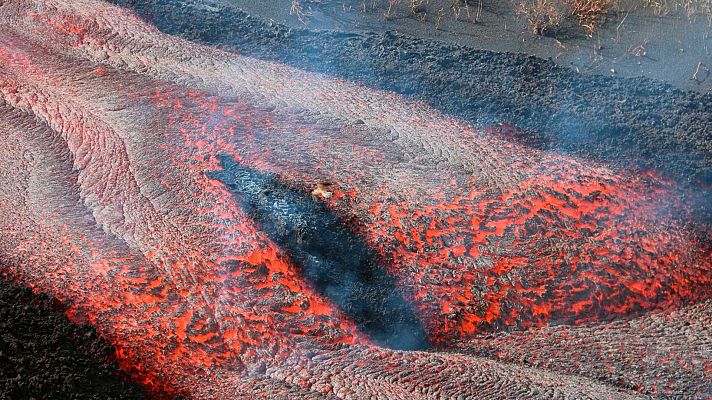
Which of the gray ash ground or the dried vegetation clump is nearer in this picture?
the gray ash ground

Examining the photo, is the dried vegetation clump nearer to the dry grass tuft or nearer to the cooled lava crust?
the dry grass tuft

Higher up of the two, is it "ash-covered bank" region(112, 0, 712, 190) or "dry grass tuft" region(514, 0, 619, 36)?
"dry grass tuft" region(514, 0, 619, 36)

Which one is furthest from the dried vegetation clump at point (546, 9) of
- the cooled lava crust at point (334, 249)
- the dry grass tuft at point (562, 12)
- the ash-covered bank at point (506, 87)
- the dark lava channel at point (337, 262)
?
the dark lava channel at point (337, 262)

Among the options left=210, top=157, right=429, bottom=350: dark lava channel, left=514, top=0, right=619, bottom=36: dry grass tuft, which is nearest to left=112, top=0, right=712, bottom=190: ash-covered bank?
left=514, top=0, right=619, bottom=36: dry grass tuft

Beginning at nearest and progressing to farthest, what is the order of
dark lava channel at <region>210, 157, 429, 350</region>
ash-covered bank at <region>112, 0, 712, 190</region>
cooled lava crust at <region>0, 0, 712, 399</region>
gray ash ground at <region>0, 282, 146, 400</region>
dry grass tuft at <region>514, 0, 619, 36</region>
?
gray ash ground at <region>0, 282, 146, 400</region> < cooled lava crust at <region>0, 0, 712, 399</region> < dark lava channel at <region>210, 157, 429, 350</region> < ash-covered bank at <region>112, 0, 712, 190</region> < dry grass tuft at <region>514, 0, 619, 36</region>

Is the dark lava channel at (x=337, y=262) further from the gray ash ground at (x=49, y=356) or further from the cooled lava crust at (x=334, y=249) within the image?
the gray ash ground at (x=49, y=356)

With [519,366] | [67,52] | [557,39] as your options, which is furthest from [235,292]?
[557,39]

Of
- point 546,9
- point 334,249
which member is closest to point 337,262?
point 334,249

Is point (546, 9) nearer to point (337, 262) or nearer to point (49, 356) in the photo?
point (337, 262)
